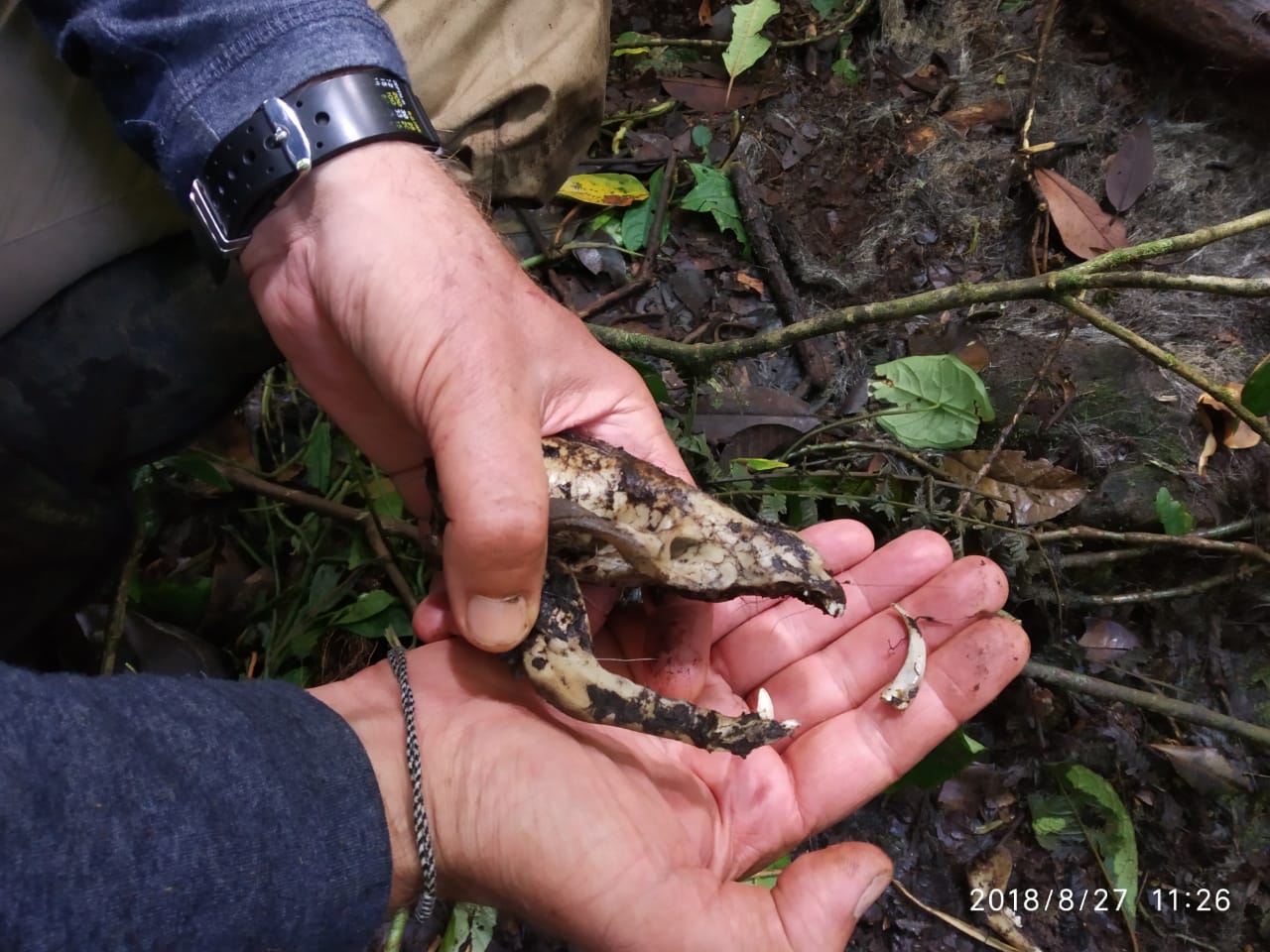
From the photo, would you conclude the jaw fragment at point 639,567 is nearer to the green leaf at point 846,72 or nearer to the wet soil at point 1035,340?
the wet soil at point 1035,340

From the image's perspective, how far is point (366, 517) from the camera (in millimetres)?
2447

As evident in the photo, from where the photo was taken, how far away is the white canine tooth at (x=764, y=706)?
72.6 inches

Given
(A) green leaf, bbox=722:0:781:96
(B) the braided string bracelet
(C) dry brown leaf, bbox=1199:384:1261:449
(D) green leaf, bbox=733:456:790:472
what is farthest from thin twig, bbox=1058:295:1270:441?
(A) green leaf, bbox=722:0:781:96

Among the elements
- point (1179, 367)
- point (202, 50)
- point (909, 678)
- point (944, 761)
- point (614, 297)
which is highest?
point (202, 50)

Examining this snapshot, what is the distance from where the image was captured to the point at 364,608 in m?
2.42

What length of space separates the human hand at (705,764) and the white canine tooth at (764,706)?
5 centimetres

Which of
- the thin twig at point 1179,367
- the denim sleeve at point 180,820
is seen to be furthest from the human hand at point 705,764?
the thin twig at point 1179,367

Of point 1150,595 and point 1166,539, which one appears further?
point 1150,595

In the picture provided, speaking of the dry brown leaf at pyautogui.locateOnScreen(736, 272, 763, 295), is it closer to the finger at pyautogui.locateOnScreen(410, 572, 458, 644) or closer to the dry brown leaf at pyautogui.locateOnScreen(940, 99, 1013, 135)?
the dry brown leaf at pyautogui.locateOnScreen(940, 99, 1013, 135)

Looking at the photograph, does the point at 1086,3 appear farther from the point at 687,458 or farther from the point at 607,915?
the point at 607,915

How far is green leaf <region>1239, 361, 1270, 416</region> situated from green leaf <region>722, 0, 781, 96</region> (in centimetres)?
225

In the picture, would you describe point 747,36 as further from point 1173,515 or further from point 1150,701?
point 1150,701

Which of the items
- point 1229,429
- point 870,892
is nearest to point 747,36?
point 1229,429

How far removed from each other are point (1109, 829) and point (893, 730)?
97cm
